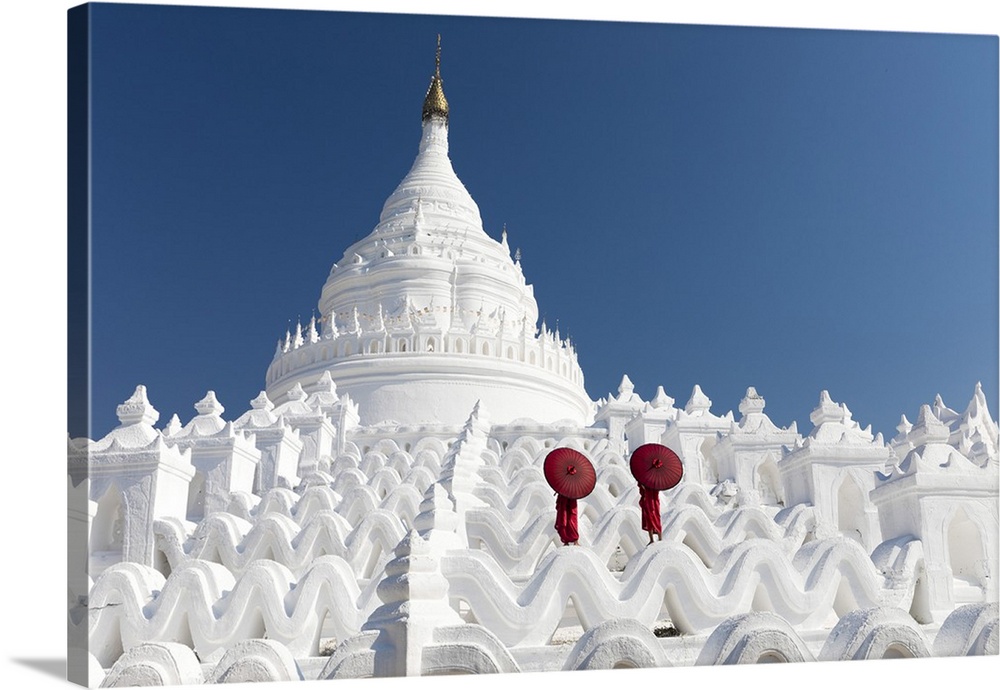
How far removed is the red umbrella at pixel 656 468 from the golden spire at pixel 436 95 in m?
4.51

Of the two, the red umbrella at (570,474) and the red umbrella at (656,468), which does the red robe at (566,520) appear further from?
the red umbrella at (656,468)

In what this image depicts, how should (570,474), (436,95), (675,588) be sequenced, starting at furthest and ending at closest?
(436,95), (570,474), (675,588)

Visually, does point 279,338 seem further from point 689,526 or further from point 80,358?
point 80,358

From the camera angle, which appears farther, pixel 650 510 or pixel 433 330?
pixel 433 330

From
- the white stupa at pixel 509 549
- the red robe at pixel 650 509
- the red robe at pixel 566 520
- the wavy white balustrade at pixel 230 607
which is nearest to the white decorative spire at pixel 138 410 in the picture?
the white stupa at pixel 509 549

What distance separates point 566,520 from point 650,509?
933mm

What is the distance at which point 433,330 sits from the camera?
24969 mm

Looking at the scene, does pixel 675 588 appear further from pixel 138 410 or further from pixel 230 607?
pixel 138 410

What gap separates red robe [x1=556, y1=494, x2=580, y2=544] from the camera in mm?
12188

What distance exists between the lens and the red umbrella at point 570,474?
39.8 feet

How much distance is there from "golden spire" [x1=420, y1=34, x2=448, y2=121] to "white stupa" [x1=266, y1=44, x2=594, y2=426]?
0.10 meters

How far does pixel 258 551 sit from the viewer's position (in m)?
13.5

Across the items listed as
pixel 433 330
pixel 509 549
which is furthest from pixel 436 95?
pixel 433 330

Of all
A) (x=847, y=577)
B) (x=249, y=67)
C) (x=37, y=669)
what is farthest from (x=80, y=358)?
(x=847, y=577)
